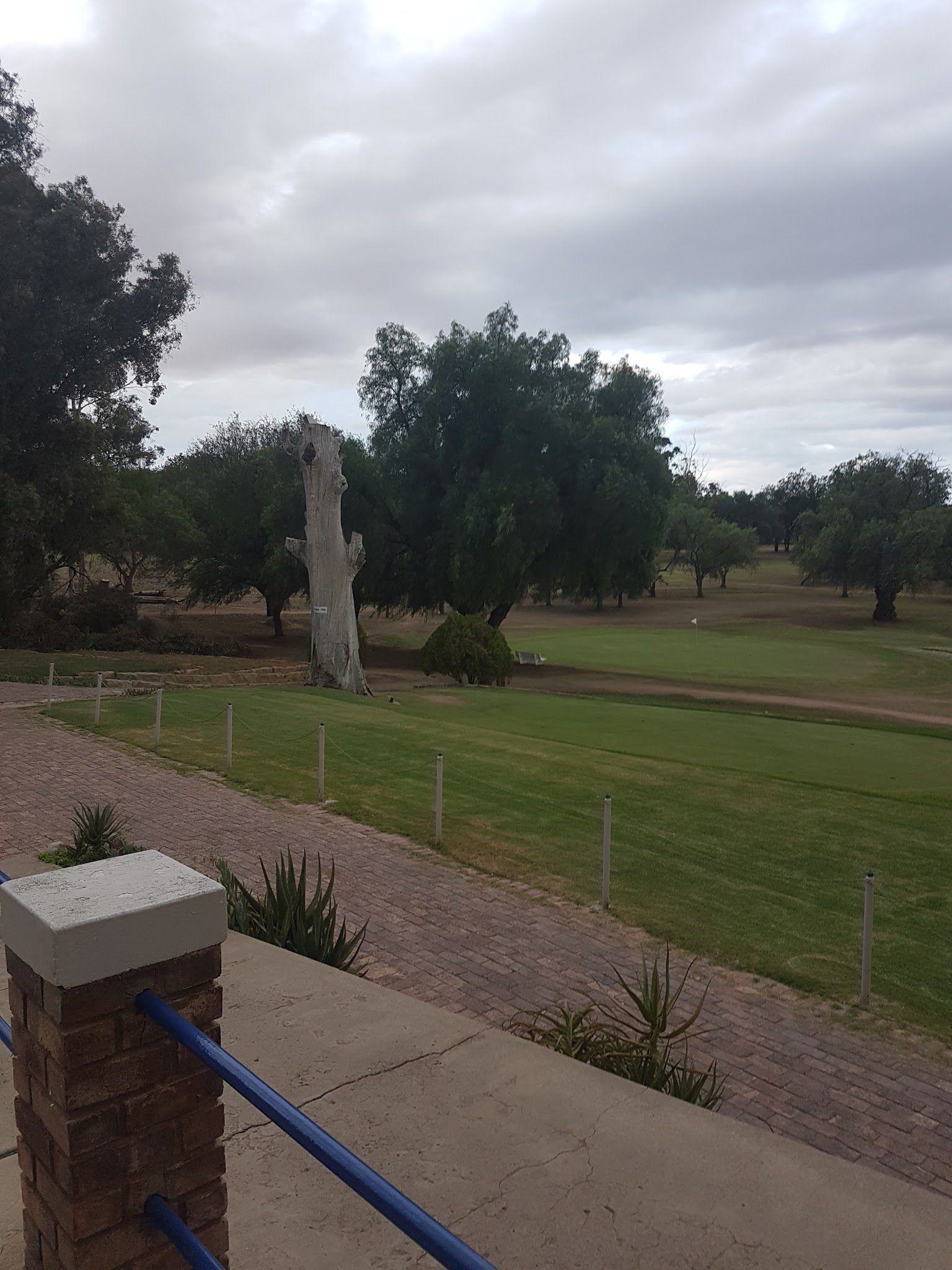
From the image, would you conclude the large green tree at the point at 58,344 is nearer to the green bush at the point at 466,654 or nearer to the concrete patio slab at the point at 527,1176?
the green bush at the point at 466,654

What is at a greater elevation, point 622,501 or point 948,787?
point 622,501

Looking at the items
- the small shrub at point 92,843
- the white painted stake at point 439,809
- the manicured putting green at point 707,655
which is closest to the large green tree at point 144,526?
the manicured putting green at point 707,655

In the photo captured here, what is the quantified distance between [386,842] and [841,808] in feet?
19.6

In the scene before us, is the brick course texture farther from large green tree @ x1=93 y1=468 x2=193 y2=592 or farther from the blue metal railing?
large green tree @ x1=93 y1=468 x2=193 y2=592

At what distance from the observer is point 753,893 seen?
29.8 feet

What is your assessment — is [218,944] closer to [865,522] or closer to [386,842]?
[386,842]

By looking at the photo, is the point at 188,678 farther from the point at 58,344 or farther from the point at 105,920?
the point at 105,920

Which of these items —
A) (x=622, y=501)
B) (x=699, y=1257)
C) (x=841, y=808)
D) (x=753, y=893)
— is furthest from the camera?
(x=622, y=501)

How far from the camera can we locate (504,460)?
37938 millimetres

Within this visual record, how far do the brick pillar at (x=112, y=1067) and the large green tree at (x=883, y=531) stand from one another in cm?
6384

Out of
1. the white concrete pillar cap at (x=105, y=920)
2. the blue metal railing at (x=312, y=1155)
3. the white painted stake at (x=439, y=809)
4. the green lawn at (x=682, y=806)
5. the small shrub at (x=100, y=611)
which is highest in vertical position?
the white concrete pillar cap at (x=105, y=920)

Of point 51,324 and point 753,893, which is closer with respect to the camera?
point 753,893

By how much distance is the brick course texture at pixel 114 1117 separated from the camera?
2.30 m

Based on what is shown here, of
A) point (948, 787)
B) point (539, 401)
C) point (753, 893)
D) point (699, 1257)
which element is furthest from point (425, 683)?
point (699, 1257)
